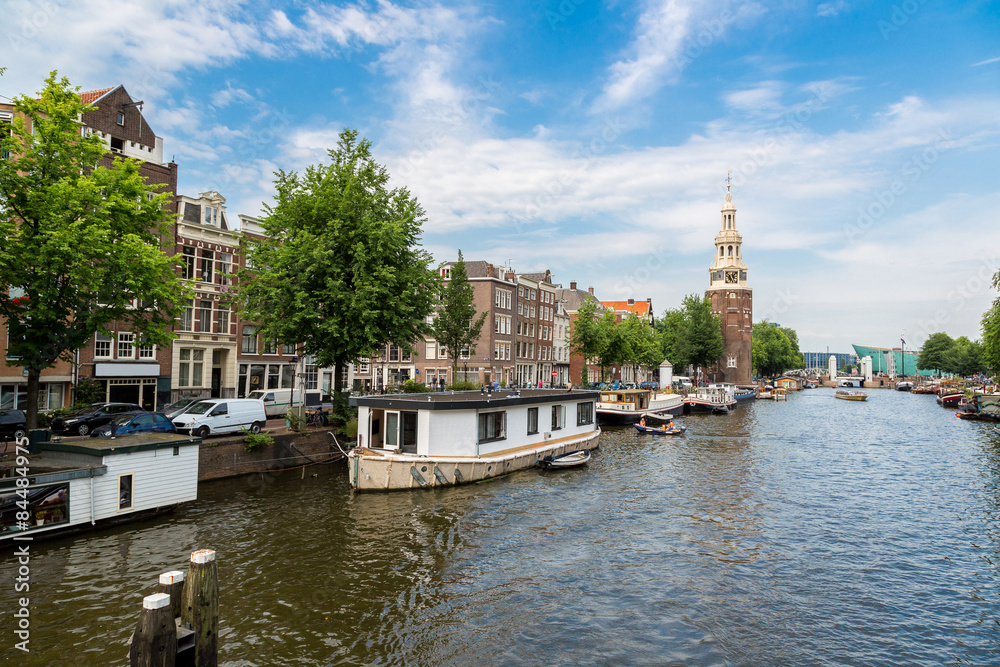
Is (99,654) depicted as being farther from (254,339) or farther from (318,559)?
(254,339)

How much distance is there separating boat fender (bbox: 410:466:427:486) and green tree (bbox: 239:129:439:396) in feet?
29.6

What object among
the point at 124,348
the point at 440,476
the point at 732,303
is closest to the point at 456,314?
the point at 124,348

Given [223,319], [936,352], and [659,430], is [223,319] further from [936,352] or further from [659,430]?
[936,352]

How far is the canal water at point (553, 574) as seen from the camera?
39.7 feet

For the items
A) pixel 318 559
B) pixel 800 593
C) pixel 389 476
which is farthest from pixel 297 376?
pixel 800 593

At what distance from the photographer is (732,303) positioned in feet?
434

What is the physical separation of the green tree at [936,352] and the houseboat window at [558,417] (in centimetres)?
17442

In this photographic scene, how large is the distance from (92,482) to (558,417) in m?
22.7

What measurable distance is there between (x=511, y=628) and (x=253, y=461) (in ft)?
57.2

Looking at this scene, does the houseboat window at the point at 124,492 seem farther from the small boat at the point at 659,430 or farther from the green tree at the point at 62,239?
the small boat at the point at 659,430

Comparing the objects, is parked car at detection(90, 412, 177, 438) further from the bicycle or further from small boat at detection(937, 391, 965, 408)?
small boat at detection(937, 391, 965, 408)

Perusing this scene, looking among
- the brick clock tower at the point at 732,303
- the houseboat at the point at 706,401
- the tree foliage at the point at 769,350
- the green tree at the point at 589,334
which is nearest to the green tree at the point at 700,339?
the brick clock tower at the point at 732,303

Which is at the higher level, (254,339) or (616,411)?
(254,339)

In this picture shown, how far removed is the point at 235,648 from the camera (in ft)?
37.7
